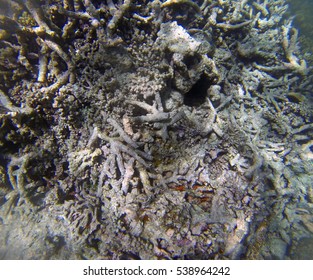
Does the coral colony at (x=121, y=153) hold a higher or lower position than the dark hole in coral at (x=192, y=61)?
lower

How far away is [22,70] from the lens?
2.51m

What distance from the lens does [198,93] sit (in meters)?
3.17

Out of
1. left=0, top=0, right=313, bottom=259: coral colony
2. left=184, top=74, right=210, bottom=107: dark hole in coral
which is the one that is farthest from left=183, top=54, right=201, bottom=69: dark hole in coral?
left=184, top=74, right=210, bottom=107: dark hole in coral

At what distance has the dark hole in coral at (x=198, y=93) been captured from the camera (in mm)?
3071

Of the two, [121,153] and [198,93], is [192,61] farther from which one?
[121,153]

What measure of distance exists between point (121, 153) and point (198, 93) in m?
1.58

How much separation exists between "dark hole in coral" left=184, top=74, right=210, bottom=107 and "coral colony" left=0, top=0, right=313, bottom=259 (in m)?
0.07

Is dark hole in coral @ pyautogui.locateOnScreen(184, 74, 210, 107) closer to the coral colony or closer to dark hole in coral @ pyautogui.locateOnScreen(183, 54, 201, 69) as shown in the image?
the coral colony

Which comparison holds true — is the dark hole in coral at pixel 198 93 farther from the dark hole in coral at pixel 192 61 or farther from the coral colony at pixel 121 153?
the dark hole in coral at pixel 192 61

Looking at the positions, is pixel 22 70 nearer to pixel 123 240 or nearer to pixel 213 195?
pixel 123 240

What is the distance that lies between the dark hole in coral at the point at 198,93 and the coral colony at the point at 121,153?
0.07 m

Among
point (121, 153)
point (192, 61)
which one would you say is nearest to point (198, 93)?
point (192, 61)

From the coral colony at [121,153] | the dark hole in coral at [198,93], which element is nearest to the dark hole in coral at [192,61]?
the coral colony at [121,153]
